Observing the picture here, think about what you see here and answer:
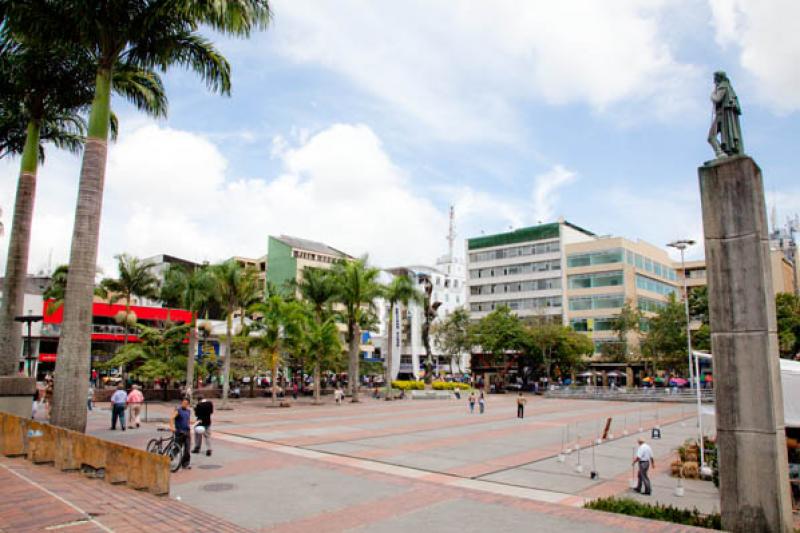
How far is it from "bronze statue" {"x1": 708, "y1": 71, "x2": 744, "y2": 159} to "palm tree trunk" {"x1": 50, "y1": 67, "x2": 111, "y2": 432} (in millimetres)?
14288

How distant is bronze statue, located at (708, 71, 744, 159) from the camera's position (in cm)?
1049

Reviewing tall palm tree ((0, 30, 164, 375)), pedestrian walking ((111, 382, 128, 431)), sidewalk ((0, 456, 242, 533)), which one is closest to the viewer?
sidewalk ((0, 456, 242, 533))

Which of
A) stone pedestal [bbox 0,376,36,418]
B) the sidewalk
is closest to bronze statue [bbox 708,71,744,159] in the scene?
the sidewalk

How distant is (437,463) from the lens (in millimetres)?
15555

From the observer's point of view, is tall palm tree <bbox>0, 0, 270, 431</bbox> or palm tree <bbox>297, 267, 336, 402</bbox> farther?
palm tree <bbox>297, 267, 336, 402</bbox>

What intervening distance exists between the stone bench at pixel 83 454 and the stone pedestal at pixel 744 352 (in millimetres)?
Answer: 9356

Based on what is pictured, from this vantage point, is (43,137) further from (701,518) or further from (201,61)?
(701,518)

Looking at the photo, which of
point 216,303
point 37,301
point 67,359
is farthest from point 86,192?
point 37,301

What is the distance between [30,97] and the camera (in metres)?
19.6

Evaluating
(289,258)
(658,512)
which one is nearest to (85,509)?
(658,512)

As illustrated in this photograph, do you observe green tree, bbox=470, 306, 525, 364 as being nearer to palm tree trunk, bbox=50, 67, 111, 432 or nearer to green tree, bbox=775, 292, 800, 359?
green tree, bbox=775, 292, 800, 359

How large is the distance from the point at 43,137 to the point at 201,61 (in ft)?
32.1

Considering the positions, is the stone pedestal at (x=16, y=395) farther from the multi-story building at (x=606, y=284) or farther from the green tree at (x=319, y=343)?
the multi-story building at (x=606, y=284)

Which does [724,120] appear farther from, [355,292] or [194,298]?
[355,292]
